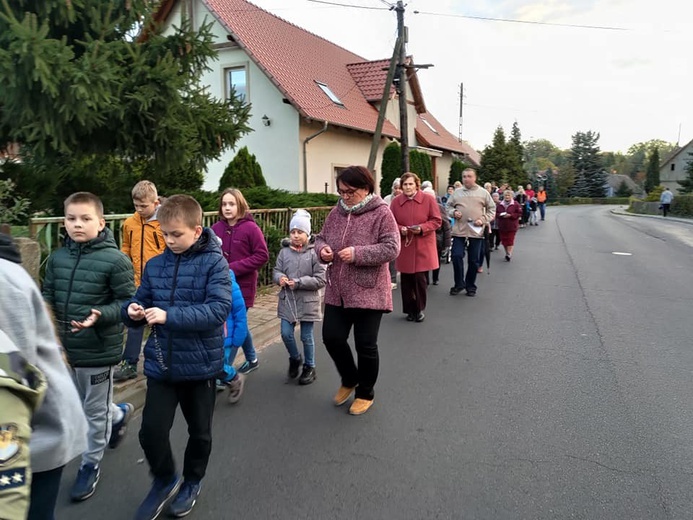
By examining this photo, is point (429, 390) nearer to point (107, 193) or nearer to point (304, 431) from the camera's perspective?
point (304, 431)

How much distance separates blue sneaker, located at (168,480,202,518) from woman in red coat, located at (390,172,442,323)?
4351 mm

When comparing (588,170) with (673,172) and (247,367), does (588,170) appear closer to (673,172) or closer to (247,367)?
(673,172)

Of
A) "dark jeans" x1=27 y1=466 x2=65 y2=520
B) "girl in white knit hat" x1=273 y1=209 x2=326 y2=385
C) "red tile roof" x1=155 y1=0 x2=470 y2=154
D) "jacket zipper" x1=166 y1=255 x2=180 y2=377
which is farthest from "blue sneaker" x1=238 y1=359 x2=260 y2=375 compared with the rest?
"red tile roof" x1=155 y1=0 x2=470 y2=154

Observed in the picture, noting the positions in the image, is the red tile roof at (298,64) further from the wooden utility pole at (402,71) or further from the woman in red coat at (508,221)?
the woman in red coat at (508,221)

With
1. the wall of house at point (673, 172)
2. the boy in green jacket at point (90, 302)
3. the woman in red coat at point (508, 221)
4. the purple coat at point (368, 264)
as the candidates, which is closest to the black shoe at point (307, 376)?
the purple coat at point (368, 264)

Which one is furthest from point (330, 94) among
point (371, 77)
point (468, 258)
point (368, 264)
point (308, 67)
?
point (368, 264)

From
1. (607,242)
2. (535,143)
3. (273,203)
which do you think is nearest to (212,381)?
(273,203)

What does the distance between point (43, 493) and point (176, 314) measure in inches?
36.1

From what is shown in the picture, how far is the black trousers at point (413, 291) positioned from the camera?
6859 mm

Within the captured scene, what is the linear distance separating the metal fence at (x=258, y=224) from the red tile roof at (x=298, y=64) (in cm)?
768

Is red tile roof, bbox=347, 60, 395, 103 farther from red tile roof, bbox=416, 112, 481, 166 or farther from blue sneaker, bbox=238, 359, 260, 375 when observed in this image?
blue sneaker, bbox=238, 359, 260, 375

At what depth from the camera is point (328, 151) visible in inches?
751

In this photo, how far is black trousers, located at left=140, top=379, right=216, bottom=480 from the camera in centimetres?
262

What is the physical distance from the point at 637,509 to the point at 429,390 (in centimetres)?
191
